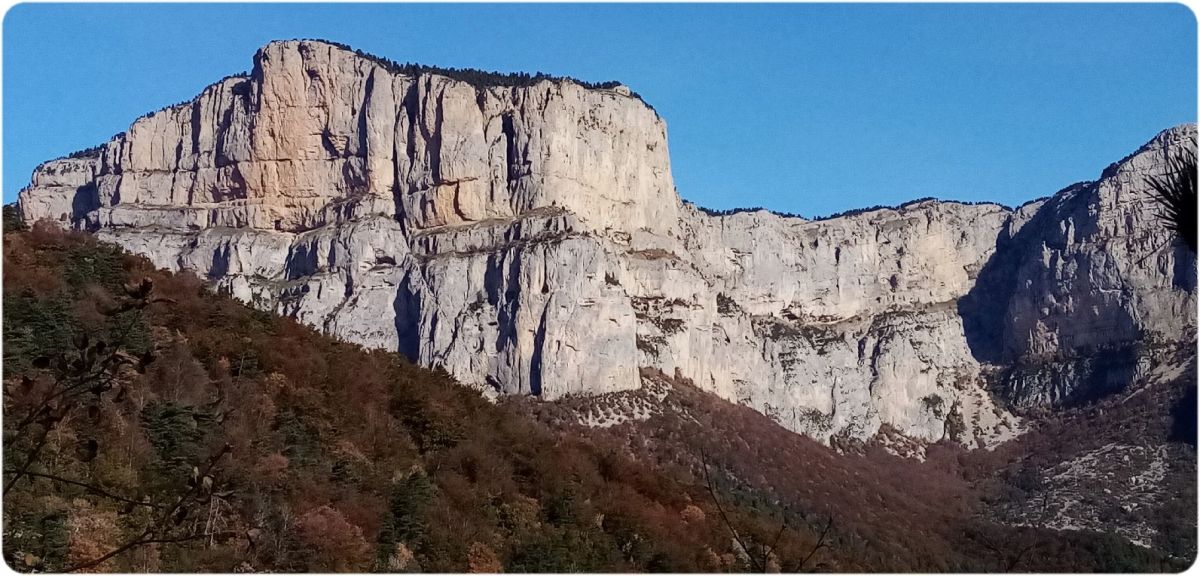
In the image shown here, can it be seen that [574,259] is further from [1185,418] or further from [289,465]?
[289,465]

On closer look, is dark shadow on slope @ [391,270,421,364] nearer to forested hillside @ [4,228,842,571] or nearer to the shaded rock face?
the shaded rock face

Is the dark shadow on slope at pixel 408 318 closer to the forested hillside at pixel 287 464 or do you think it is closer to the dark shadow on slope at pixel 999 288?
the forested hillside at pixel 287 464

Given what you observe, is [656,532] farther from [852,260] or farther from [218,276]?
[852,260]

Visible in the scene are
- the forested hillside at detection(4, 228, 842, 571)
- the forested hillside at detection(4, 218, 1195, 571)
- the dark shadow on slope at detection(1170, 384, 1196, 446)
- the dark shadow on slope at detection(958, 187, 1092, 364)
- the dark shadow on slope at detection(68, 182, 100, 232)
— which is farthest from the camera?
the dark shadow on slope at detection(958, 187, 1092, 364)

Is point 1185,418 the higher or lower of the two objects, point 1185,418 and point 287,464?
the higher

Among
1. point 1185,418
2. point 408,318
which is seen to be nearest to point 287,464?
point 408,318

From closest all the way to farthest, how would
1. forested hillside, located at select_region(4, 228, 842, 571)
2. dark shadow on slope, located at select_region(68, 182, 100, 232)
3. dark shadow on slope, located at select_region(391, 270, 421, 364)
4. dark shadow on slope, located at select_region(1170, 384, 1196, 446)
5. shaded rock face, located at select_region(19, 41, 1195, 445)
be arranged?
forested hillside, located at select_region(4, 228, 842, 571)
dark shadow on slope, located at select_region(1170, 384, 1196, 446)
dark shadow on slope, located at select_region(391, 270, 421, 364)
shaded rock face, located at select_region(19, 41, 1195, 445)
dark shadow on slope, located at select_region(68, 182, 100, 232)

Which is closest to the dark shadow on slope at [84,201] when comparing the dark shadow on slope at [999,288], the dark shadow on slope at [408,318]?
the dark shadow on slope at [408,318]

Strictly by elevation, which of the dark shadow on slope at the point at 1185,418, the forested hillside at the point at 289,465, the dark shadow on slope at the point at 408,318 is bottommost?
the forested hillside at the point at 289,465

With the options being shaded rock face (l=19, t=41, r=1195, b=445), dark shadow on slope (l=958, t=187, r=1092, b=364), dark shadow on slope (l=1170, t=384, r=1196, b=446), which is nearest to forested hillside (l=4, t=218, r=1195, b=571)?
shaded rock face (l=19, t=41, r=1195, b=445)
